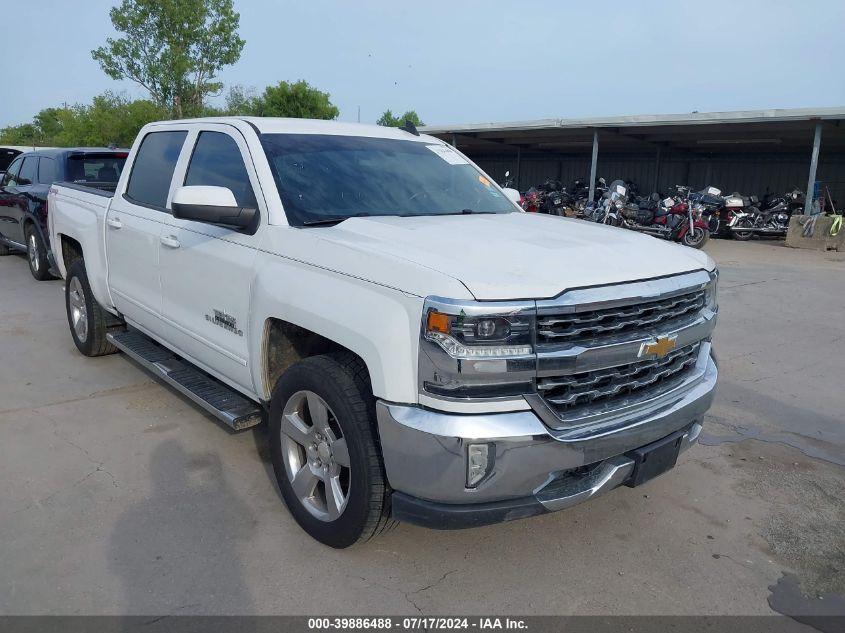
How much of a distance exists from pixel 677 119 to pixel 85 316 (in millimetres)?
14985

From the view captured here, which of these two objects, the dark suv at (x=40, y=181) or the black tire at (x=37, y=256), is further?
Answer: the black tire at (x=37, y=256)

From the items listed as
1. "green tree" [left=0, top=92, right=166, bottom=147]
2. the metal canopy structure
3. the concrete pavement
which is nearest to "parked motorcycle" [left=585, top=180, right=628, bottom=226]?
the metal canopy structure

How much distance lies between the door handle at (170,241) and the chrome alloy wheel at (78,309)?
1.94 meters

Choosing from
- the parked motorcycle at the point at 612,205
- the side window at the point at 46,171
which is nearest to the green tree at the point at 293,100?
the parked motorcycle at the point at 612,205

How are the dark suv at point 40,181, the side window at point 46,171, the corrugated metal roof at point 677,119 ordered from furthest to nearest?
1. the corrugated metal roof at point 677,119
2. the side window at point 46,171
3. the dark suv at point 40,181

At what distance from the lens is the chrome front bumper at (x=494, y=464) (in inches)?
98.1

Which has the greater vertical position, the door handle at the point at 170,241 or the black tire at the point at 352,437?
the door handle at the point at 170,241

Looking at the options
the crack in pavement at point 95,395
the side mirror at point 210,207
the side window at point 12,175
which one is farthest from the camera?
the side window at point 12,175

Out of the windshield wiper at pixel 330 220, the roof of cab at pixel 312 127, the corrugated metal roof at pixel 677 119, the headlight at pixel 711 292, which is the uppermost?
the corrugated metal roof at pixel 677 119

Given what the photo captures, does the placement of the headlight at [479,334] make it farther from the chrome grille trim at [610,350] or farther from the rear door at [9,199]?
the rear door at [9,199]

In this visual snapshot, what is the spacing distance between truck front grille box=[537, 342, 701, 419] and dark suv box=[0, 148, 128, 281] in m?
7.86

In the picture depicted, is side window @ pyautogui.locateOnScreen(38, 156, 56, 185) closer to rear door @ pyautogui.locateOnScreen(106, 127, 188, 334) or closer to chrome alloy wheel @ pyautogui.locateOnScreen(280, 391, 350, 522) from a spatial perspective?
rear door @ pyautogui.locateOnScreen(106, 127, 188, 334)

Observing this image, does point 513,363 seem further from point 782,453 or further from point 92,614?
point 782,453

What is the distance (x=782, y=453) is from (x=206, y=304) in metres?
3.75
